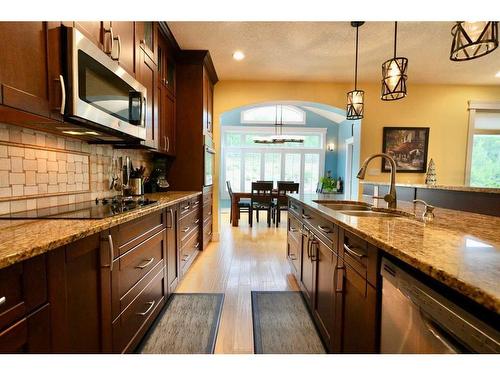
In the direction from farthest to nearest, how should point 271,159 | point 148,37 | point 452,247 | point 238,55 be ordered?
point 271,159 < point 238,55 < point 148,37 < point 452,247

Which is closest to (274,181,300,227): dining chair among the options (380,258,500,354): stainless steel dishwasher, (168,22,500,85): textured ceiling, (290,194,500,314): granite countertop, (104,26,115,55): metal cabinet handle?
(168,22,500,85): textured ceiling

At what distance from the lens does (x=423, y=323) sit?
0.67 meters

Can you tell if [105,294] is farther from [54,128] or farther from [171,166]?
[171,166]

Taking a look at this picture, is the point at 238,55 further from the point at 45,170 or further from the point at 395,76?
the point at 45,170

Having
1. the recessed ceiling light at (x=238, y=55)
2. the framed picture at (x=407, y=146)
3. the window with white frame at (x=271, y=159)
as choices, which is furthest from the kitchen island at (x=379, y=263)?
the window with white frame at (x=271, y=159)

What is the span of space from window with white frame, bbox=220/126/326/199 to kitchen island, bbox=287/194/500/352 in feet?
21.6

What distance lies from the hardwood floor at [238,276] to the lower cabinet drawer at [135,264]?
26.9 inches

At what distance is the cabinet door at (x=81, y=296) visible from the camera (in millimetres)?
833

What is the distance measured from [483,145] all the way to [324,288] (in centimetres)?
505

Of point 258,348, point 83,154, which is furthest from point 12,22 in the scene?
point 258,348

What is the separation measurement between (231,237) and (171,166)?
5.49ft

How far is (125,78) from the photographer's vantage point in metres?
1.69

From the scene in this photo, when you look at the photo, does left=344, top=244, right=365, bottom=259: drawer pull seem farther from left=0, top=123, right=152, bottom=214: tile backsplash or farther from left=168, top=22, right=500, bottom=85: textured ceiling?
left=168, top=22, right=500, bottom=85: textured ceiling

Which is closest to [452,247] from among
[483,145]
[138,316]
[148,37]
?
[138,316]
